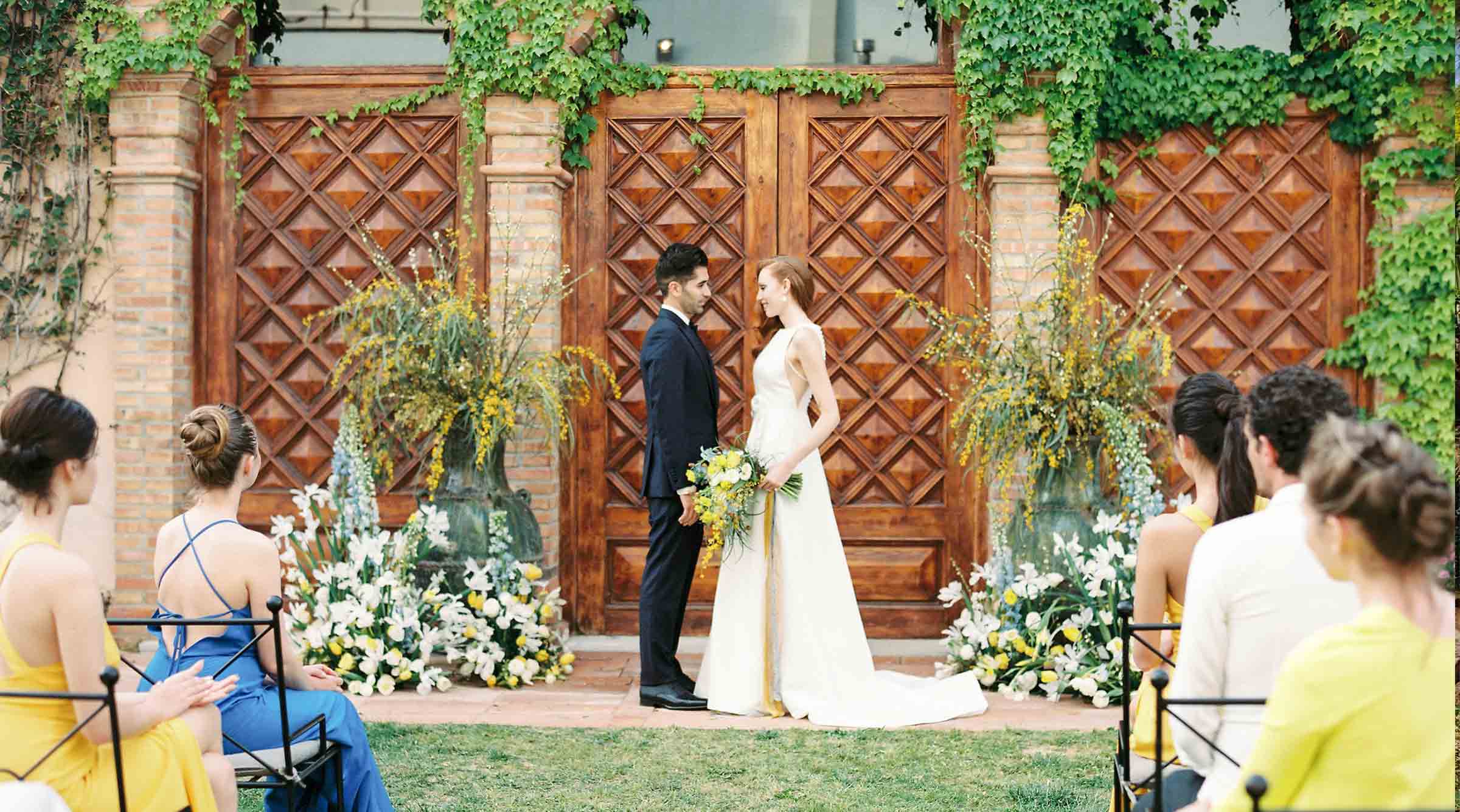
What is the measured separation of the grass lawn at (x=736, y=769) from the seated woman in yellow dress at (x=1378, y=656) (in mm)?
2760

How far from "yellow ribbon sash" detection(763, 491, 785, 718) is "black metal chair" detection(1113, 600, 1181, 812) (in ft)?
8.30

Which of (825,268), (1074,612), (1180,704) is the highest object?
(825,268)

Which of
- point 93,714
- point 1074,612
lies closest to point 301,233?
point 1074,612

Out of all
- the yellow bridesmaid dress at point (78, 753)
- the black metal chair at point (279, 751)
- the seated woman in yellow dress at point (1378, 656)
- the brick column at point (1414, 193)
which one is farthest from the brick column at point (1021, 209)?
the seated woman in yellow dress at point (1378, 656)

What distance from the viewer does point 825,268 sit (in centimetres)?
723

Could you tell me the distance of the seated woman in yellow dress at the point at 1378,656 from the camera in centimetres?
156

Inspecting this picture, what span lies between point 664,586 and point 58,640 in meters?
3.40

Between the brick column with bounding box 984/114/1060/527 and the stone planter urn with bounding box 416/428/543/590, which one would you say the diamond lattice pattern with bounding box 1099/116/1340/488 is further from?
the stone planter urn with bounding box 416/428/543/590

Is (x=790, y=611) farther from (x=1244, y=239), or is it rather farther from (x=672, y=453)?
(x=1244, y=239)

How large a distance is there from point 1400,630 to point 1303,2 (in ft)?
21.5

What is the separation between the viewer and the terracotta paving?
5.46 m

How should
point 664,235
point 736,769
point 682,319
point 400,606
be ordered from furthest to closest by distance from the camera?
point 664,235, point 400,606, point 682,319, point 736,769

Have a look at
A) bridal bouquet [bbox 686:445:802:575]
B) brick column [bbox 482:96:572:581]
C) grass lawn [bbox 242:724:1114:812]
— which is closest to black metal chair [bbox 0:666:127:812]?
grass lawn [bbox 242:724:1114:812]

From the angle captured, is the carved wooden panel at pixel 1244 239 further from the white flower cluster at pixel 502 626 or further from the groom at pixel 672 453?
the white flower cluster at pixel 502 626
